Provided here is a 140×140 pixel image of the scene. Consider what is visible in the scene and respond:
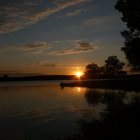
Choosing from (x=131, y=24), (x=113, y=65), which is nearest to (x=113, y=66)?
(x=113, y=65)

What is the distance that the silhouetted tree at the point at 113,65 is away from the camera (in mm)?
124250

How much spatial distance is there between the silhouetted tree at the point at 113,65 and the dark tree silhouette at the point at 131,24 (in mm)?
101625

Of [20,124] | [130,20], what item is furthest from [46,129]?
[130,20]

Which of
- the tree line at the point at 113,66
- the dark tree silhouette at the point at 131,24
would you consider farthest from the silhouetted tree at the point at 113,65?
the dark tree silhouette at the point at 131,24

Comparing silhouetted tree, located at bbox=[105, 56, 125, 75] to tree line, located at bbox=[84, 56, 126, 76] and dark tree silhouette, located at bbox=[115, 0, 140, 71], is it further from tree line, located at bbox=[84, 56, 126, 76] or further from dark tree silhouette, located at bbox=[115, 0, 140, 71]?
dark tree silhouette, located at bbox=[115, 0, 140, 71]

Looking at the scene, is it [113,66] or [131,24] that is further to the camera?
[113,66]

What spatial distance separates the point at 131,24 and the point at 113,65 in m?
106

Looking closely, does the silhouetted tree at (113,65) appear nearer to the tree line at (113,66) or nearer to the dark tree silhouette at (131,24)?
the tree line at (113,66)

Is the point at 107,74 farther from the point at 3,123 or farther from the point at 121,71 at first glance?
the point at 3,123

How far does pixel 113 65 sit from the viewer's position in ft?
412

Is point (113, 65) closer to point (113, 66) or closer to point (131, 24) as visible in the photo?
point (113, 66)

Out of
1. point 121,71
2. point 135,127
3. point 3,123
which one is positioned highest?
point 121,71

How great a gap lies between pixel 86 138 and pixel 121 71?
4676 inches

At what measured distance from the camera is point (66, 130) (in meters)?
15.6
